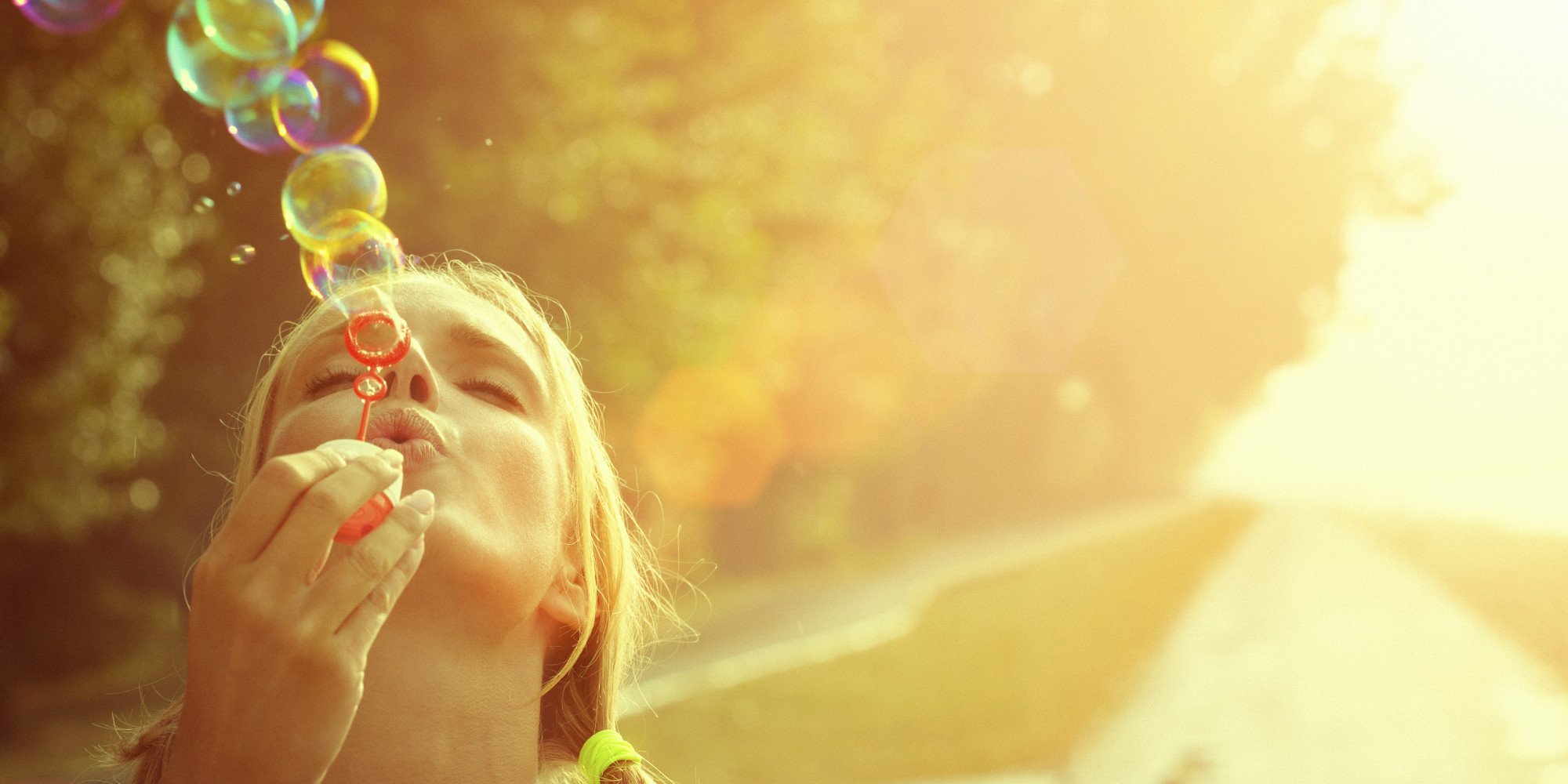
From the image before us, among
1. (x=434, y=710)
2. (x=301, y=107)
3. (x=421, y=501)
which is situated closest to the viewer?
(x=421, y=501)

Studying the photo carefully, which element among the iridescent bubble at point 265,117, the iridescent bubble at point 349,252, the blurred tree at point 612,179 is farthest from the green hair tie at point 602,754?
the blurred tree at point 612,179

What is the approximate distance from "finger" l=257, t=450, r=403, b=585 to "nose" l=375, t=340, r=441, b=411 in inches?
15.4

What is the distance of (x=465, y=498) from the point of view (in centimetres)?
165

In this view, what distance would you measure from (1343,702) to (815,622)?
24.5ft

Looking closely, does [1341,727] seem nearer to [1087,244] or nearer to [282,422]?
[282,422]

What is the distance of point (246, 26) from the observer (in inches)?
114

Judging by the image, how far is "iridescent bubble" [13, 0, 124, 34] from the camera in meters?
3.38

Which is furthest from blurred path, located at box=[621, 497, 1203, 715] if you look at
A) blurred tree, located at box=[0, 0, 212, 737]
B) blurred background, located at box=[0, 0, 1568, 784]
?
blurred tree, located at box=[0, 0, 212, 737]

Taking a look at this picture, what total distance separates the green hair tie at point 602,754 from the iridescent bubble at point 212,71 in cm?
208

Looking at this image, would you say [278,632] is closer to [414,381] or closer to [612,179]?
[414,381]

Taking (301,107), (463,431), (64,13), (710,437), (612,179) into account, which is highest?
(710,437)

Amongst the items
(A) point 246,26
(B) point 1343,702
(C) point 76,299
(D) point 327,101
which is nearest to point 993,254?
(B) point 1343,702

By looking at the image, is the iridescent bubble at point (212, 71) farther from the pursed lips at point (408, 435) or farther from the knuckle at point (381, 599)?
the knuckle at point (381, 599)

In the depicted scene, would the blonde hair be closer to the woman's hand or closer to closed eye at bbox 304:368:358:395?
closed eye at bbox 304:368:358:395
